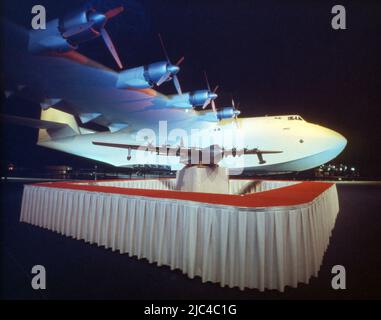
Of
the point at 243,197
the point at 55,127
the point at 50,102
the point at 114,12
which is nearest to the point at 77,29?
the point at 114,12

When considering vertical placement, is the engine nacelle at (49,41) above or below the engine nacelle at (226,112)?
below

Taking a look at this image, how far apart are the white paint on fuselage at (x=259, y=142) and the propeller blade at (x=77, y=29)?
9289 mm

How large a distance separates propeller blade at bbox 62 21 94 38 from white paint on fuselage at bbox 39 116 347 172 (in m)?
9.29

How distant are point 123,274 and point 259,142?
1324 cm

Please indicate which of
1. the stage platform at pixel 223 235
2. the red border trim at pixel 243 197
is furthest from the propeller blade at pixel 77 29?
the stage platform at pixel 223 235

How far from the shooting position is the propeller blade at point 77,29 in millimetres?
7281

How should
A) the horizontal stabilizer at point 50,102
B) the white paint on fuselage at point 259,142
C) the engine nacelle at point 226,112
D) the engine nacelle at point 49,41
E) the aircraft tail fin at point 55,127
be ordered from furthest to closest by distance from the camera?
the aircraft tail fin at point 55,127 → the engine nacelle at point 226,112 → the white paint on fuselage at point 259,142 → the horizontal stabilizer at point 50,102 → the engine nacelle at point 49,41

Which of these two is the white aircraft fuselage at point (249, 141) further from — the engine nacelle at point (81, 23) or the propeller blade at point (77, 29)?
the propeller blade at point (77, 29)

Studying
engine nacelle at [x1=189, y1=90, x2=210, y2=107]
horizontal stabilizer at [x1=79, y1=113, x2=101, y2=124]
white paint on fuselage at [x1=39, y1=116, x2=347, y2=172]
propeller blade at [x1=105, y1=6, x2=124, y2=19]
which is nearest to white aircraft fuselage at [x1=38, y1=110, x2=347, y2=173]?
white paint on fuselage at [x1=39, y1=116, x2=347, y2=172]

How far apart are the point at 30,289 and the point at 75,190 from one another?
2619 mm

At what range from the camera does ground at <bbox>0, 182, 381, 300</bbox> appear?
128 inches

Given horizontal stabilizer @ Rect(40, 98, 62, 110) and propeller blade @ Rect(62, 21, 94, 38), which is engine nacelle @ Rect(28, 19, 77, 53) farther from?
horizontal stabilizer @ Rect(40, 98, 62, 110)
